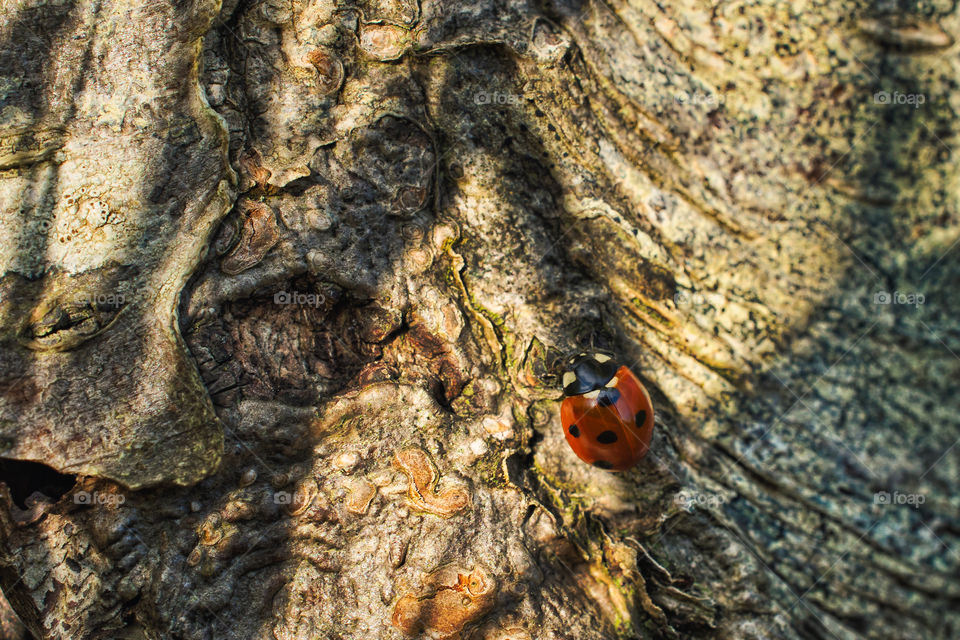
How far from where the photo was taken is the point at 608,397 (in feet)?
4.62

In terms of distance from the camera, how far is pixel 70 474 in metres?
1.29

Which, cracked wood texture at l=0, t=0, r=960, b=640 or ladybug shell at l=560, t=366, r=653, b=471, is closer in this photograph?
cracked wood texture at l=0, t=0, r=960, b=640

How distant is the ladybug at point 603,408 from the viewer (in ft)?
4.58

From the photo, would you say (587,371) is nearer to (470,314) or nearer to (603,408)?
(603,408)

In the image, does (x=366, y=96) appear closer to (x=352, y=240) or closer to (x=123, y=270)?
(x=352, y=240)

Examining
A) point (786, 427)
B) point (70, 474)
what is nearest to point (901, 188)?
point (786, 427)

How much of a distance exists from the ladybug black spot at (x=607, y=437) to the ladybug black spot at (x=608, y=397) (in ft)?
0.29

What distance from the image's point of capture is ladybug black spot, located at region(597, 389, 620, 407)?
54.7 inches

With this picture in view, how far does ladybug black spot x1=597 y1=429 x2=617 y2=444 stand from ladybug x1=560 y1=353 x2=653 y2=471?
3 cm

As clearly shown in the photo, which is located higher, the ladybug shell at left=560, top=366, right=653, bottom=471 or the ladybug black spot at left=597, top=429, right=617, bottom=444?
the ladybug black spot at left=597, top=429, right=617, bottom=444

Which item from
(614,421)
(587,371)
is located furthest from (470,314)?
(614,421)

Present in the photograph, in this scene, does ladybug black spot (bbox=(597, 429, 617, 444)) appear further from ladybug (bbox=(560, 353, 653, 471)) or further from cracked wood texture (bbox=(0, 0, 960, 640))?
cracked wood texture (bbox=(0, 0, 960, 640))

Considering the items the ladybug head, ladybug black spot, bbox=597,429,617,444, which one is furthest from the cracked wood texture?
ladybug black spot, bbox=597,429,617,444

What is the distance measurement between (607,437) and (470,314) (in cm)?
46
